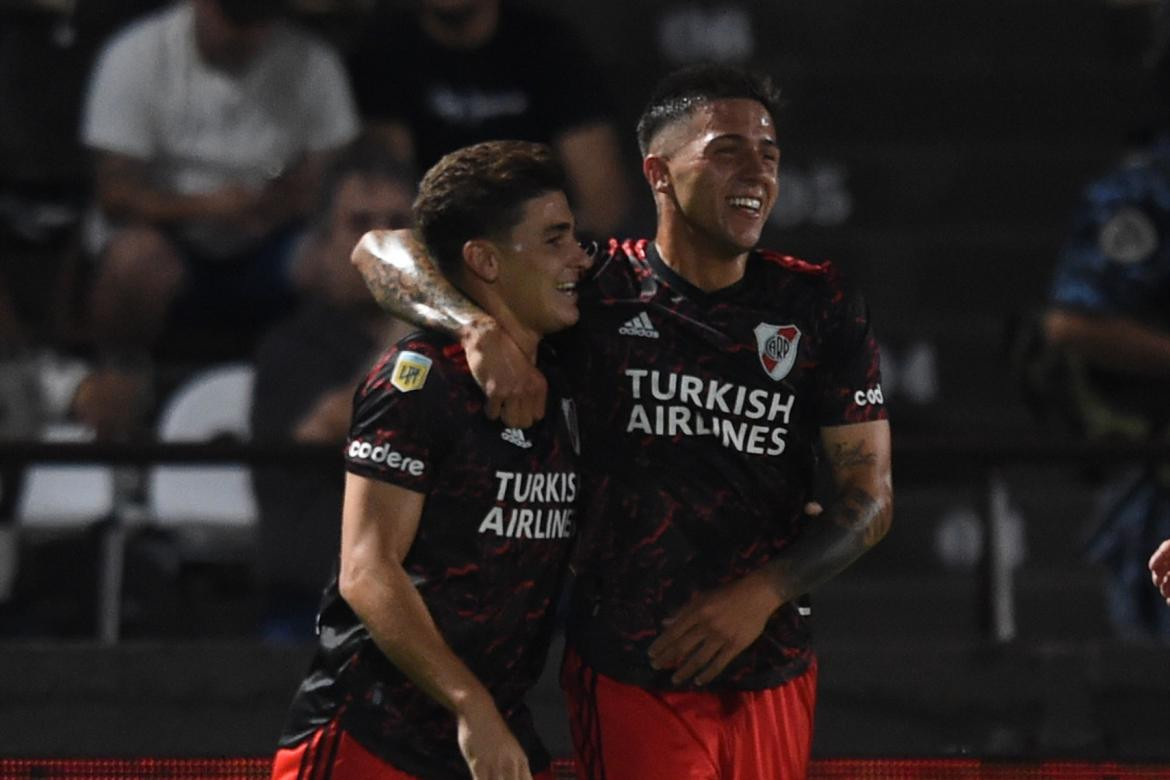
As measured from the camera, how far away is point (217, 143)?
7.51 m

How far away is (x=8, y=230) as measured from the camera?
25.9 ft

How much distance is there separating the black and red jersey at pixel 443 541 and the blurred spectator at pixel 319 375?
6.65 ft

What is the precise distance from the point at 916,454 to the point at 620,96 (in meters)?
3.97

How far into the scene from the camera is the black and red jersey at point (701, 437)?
3949 mm

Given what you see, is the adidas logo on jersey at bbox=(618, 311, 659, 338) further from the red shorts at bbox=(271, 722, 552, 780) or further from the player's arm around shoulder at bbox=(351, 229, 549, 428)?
the red shorts at bbox=(271, 722, 552, 780)

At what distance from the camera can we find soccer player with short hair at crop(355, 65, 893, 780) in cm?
393

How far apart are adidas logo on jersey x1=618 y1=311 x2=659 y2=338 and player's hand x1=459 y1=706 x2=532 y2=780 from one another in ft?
2.80

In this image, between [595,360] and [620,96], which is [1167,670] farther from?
[620,96]

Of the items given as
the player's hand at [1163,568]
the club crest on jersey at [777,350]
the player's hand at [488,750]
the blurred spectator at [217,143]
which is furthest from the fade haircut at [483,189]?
the blurred spectator at [217,143]

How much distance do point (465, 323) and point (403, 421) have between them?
0.23 m

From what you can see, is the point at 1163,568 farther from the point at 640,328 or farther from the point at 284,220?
the point at 284,220

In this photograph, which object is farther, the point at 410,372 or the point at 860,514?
the point at 860,514

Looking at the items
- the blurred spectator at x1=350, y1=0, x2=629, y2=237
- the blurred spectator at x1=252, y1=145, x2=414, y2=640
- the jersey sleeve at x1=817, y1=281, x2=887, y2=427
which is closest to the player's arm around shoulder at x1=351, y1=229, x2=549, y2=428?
the jersey sleeve at x1=817, y1=281, x2=887, y2=427

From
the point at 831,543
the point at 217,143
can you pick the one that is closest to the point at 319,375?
the point at 217,143
